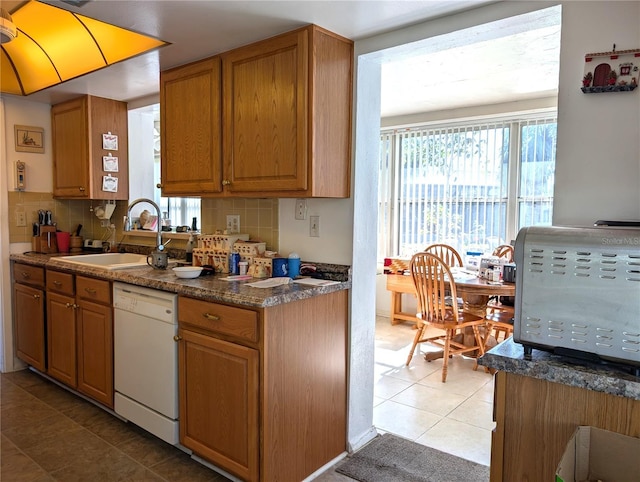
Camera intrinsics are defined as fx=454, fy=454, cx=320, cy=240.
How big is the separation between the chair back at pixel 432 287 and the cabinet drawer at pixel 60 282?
2498 millimetres

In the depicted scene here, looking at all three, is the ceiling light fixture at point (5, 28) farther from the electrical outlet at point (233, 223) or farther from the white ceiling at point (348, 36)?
the electrical outlet at point (233, 223)

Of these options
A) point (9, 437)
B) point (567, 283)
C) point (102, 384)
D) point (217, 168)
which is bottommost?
point (9, 437)

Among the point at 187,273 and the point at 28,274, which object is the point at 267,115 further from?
the point at 28,274

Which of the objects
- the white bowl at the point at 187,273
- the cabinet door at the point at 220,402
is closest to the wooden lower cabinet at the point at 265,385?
the cabinet door at the point at 220,402

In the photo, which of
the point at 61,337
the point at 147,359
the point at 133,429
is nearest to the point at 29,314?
the point at 61,337

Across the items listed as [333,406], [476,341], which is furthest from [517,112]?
[333,406]

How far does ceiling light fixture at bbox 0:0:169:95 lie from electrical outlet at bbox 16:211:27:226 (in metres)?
0.92

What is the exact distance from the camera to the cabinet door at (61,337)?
2.98 metres

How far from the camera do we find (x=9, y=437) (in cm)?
253

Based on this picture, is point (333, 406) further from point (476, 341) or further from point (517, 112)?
point (517, 112)

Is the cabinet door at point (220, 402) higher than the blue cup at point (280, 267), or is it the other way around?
the blue cup at point (280, 267)

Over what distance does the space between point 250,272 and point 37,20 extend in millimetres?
2142

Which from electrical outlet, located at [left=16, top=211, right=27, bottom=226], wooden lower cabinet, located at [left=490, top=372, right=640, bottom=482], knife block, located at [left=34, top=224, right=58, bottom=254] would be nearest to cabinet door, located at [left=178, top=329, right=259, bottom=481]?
wooden lower cabinet, located at [left=490, top=372, right=640, bottom=482]

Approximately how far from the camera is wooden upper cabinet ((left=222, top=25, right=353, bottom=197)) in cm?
213
